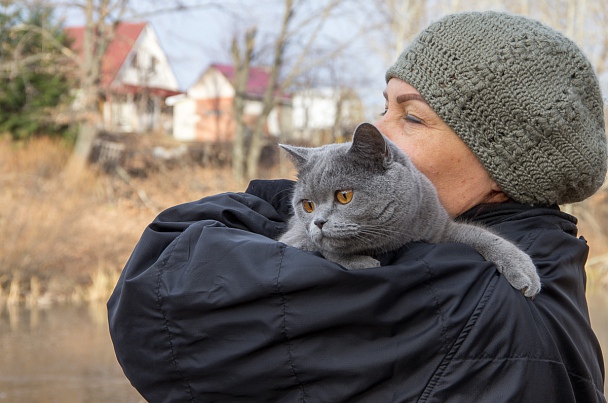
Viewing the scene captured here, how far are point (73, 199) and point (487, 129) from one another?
35.4 feet

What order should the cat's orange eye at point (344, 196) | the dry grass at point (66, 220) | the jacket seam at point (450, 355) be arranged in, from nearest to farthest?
the jacket seam at point (450, 355), the cat's orange eye at point (344, 196), the dry grass at point (66, 220)

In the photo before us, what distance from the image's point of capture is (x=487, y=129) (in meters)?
1.79

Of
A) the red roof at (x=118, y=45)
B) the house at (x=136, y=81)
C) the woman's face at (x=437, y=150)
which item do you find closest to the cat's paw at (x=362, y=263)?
the woman's face at (x=437, y=150)

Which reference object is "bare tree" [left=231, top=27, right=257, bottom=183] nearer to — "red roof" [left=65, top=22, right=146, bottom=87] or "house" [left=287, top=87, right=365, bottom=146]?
"house" [left=287, top=87, right=365, bottom=146]

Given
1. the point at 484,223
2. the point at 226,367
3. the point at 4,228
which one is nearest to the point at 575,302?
the point at 484,223

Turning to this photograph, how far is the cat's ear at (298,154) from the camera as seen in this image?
198 centimetres

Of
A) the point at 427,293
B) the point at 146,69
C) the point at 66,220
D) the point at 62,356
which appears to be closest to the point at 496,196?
the point at 427,293

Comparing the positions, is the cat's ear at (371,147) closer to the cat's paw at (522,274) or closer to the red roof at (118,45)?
the cat's paw at (522,274)

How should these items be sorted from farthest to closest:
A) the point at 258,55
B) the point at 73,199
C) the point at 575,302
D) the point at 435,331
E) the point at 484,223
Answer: the point at 258,55 < the point at 73,199 < the point at 484,223 < the point at 575,302 < the point at 435,331

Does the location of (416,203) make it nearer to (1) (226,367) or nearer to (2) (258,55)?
(1) (226,367)

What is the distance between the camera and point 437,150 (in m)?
1.87

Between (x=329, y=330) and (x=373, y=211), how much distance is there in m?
0.43

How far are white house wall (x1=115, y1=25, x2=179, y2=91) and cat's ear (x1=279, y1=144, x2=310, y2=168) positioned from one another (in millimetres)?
22200

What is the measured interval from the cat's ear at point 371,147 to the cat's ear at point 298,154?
8.3 inches
